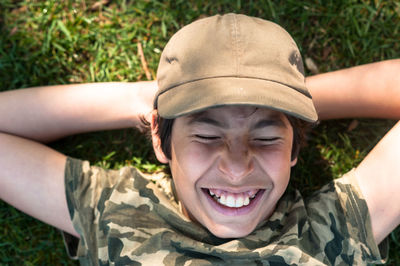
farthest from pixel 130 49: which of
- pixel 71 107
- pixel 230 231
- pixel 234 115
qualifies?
pixel 230 231

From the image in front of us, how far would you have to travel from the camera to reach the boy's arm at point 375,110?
2.43m

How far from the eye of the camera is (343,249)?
248 centimetres

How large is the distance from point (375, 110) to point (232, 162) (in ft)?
3.55

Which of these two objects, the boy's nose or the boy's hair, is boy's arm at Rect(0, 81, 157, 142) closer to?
the boy's hair

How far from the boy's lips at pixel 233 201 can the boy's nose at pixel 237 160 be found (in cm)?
20

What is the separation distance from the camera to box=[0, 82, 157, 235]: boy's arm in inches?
103

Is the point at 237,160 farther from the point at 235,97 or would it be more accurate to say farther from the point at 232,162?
the point at 235,97

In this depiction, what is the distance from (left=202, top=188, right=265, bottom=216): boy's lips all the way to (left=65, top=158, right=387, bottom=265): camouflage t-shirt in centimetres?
22

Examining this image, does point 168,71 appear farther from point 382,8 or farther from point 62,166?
point 382,8

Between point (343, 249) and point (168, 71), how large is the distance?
1338 mm

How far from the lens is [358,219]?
8.14ft

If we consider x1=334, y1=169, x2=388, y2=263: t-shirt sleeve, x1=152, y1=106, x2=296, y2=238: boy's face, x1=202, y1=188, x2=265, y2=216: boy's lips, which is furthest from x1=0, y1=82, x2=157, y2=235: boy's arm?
x1=334, y1=169, x2=388, y2=263: t-shirt sleeve

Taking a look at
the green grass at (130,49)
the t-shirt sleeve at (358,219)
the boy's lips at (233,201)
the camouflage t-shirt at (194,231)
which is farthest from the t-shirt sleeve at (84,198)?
the t-shirt sleeve at (358,219)

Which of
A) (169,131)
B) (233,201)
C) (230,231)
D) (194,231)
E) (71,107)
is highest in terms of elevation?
(169,131)
